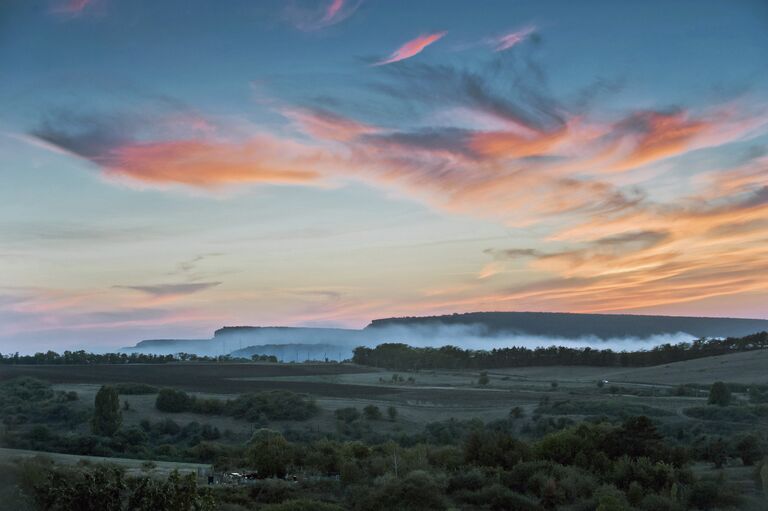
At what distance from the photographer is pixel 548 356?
14050 centimetres

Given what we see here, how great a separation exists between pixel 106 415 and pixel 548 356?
339ft

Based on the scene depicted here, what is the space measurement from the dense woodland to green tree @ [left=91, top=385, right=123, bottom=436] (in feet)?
315

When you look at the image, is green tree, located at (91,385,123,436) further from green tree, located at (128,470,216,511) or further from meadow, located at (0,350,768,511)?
green tree, located at (128,470,216,511)

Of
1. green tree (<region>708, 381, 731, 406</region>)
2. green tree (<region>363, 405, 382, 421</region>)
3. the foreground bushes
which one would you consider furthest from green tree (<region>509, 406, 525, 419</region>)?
the foreground bushes

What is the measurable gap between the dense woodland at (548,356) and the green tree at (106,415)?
315 ft

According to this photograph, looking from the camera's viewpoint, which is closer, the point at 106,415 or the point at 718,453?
the point at 718,453

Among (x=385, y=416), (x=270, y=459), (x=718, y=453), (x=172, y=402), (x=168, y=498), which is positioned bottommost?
(x=718, y=453)

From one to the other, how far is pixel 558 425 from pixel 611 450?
18404 mm

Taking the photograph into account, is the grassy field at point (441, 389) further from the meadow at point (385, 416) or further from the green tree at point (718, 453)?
the green tree at point (718, 453)

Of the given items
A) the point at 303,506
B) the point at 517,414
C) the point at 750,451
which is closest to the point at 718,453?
the point at 750,451

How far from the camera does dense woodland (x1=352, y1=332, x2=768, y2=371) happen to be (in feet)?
426

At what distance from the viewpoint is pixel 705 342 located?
14500 cm

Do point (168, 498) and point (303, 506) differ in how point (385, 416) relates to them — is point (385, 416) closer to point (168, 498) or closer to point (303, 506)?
point (303, 506)

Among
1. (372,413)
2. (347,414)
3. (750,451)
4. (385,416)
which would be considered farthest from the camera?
(385,416)
